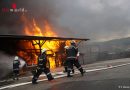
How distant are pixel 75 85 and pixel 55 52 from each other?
57.9ft

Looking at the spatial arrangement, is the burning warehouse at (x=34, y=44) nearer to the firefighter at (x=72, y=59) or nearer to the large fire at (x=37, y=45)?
the large fire at (x=37, y=45)

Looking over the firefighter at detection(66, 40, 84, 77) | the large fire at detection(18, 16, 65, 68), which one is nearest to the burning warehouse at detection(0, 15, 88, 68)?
the large fire at detection(18, 16, 65, 68)

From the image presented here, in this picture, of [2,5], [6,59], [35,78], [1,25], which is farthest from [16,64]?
[2,5]

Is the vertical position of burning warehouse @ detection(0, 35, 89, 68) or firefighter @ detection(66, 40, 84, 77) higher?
burning warehouse @ detection(0, 35, 89, 68)

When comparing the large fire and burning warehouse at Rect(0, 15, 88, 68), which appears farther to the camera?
the large fire

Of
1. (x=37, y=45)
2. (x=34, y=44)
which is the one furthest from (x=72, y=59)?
(x=37, y=45)

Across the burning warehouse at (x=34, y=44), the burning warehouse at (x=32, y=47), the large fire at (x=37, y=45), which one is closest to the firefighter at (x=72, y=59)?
the burning warehouse at (x=34, y=44)

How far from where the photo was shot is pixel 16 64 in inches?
726

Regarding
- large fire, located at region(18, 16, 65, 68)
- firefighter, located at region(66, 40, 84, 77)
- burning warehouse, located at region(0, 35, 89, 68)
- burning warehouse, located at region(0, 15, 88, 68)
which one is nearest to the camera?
firefighter, located at region(66, 40, 84, 77)

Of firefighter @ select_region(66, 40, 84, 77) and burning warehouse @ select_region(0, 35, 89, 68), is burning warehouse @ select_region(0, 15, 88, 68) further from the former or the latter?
firefighter @ select_region(66, 40, 84, 77)

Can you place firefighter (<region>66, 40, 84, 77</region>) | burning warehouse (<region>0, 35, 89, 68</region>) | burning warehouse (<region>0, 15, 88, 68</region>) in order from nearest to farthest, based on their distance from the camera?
firefighter (<region>66, 40, 84, 77</region>), burning warehouse (<region>0, 35, 89, 68</region>), burning warehouse (<region>0, 15, 88, 68</region>)

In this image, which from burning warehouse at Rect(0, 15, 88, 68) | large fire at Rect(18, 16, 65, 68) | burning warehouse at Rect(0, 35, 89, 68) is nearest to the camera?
burning warehouse at Rect(0, 35, 89, 68)

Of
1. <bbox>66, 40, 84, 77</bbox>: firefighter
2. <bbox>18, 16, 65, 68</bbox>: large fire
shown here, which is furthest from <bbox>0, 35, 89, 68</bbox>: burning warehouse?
<bbox>66, 40, 84, 77</bbox>: firefighter

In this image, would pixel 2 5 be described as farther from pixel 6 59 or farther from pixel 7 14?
pixel 6 59
